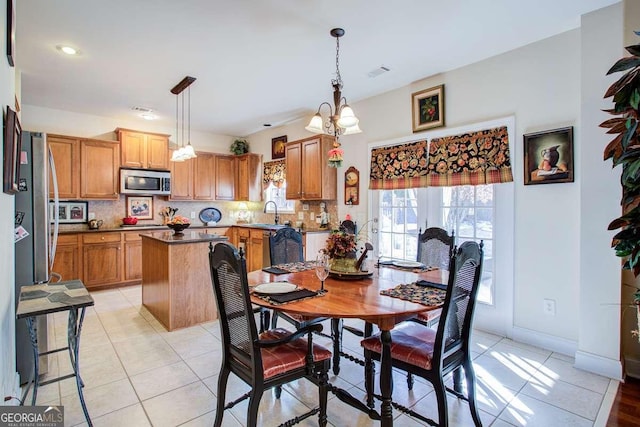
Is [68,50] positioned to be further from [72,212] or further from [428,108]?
[428,108]

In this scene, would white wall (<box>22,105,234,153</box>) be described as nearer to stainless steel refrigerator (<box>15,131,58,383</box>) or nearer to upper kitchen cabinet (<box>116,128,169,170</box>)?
upper kitchen cabinet (<box>116,128,169,170</box>)

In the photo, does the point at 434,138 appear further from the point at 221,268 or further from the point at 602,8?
the point at 221,268

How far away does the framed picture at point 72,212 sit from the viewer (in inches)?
195

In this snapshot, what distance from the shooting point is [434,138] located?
11.9 ft

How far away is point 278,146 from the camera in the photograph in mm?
5918

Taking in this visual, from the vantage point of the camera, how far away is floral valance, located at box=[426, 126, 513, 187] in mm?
3086

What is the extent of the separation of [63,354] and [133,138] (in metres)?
3.63

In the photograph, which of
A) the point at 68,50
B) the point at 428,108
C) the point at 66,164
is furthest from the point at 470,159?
the point at 66,164

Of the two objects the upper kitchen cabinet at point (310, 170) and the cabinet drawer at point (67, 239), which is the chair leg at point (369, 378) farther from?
the cabinet drawer at point (67, 239)

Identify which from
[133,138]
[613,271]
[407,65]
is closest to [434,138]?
[407,65]

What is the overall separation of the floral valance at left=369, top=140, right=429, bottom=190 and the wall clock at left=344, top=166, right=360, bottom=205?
0.89 feet

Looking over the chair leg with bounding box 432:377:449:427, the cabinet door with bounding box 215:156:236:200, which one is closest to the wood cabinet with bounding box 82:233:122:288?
the cabinet door with bounding box 215:156:236:200

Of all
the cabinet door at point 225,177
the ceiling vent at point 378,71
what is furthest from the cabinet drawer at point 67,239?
the ceiling vent at point 378,71

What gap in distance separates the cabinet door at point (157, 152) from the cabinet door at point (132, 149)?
0.09 metres
